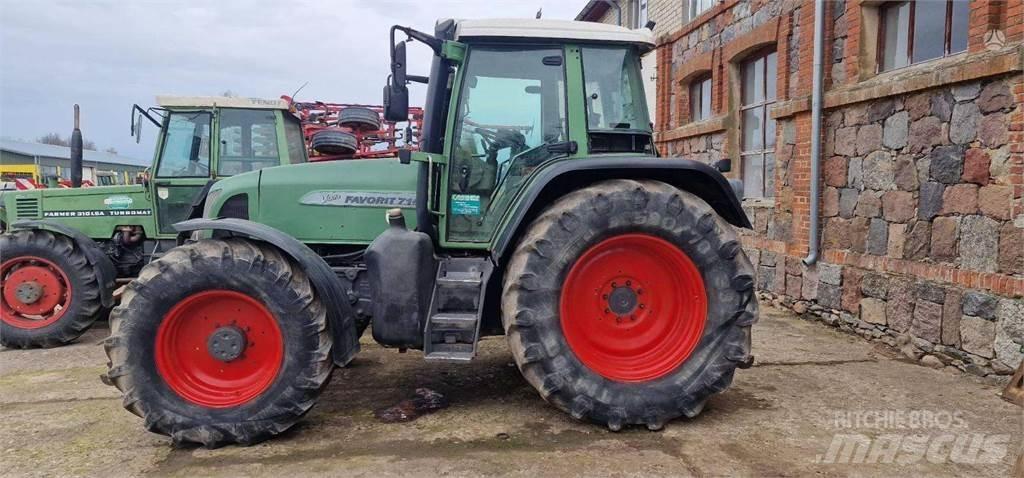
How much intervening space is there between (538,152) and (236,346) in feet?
6.58

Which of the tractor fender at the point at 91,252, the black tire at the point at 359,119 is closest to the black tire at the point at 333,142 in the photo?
the black tire at the point at 359,119

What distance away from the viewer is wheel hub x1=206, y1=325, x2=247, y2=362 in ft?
11.1

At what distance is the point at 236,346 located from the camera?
11.1 ft

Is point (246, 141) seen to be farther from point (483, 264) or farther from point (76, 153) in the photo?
point (483, 264)

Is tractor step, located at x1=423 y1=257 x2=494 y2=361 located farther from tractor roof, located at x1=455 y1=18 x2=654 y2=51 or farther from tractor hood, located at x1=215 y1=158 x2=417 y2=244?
tractor roof, located at x1=455 y1=18 x2=654 y2=51

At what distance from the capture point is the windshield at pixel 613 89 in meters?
3.86

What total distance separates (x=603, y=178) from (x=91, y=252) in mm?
5328

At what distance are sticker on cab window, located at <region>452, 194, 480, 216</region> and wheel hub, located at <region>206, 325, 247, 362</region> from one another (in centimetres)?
139

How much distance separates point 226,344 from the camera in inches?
133

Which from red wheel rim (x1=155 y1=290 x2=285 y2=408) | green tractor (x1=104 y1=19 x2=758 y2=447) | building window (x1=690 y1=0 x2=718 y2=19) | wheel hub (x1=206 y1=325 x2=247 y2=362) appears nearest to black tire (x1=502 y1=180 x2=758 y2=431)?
green tractor (x1=104 y1=19 x2=758 y2=447)

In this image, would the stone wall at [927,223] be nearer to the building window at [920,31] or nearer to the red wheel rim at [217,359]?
the building window at [920,31]

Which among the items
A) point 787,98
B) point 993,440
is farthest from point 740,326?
point 787,98

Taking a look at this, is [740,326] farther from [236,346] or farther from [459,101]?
[236,346]

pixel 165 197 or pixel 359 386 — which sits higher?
pixel 165 197
